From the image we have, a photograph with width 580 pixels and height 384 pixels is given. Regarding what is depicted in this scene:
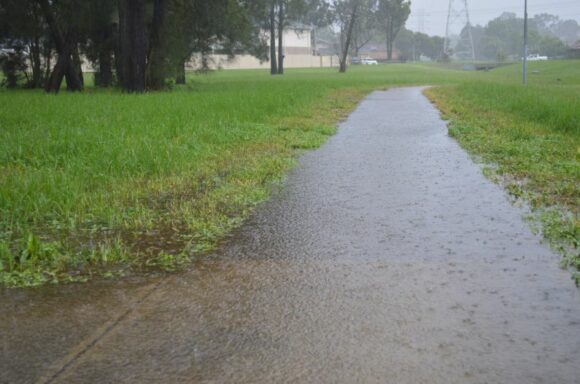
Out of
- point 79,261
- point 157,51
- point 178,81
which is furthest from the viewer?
point 178,81

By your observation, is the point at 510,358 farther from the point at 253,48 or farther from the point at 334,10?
the point at 334,10

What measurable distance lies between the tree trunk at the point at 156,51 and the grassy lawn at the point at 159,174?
11.3 metres

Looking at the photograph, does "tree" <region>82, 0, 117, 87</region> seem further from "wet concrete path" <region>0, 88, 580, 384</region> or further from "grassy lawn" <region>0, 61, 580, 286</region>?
"wet concrete path" <region>0, 88, 580, 384</region>

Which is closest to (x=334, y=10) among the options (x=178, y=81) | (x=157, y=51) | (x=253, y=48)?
(x=253, y=48)

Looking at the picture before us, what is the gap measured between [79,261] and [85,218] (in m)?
1.16

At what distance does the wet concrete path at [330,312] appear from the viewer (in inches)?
114

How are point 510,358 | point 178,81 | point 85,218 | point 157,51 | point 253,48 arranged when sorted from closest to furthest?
point 510,358, point 85,218, point 157,51, point 178,81, point 253,48

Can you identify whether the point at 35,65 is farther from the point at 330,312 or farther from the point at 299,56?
the point at 299,56

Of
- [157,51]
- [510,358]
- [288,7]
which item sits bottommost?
[510,358]

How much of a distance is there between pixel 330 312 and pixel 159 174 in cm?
434

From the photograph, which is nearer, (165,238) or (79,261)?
(79,261)

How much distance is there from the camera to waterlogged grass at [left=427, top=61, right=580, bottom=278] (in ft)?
18.0

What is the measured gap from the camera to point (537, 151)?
9.20 meters

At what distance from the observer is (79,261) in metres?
Result: 4.49
